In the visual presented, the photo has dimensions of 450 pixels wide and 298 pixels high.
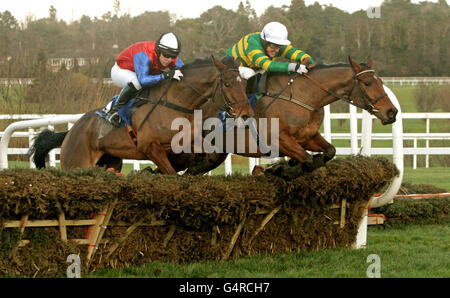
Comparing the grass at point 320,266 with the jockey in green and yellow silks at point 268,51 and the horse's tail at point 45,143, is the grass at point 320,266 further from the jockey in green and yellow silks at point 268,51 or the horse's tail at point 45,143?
the horse's tail at point 45,143

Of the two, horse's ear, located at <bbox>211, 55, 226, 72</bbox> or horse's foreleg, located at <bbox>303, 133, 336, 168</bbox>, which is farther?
horse's foreleg, located at <bbox>303, 133, 336, 168</bbox>

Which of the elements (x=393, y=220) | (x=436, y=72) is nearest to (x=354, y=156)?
(x=393, y=220)

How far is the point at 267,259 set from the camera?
4922mm

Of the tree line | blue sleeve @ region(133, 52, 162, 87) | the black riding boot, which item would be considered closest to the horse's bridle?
blue sleeve @ region(133, 52, 162, 87)

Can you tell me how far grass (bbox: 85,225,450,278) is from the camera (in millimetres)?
4457

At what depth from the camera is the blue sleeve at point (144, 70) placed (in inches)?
229

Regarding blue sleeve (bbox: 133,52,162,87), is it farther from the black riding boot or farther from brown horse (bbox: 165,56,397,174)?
brown horse (bbox: 165,56,397,174)

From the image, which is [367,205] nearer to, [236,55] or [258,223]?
[258,223]

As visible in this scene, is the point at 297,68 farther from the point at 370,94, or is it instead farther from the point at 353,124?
the point at 353,124

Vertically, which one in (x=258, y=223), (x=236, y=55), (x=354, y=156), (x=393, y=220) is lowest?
(x=393, y=220)

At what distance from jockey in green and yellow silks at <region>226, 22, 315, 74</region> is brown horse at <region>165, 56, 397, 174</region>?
134mm

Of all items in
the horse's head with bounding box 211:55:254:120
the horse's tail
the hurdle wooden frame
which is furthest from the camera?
the horse's tail
